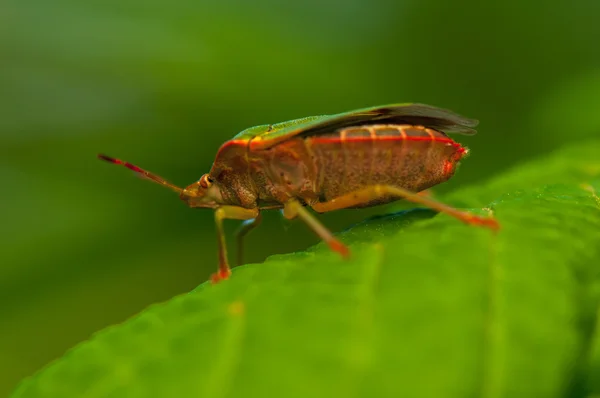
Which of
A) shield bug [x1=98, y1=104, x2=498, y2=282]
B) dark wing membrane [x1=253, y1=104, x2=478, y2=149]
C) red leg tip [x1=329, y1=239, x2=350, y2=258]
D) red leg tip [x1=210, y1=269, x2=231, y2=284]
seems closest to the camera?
red leg tip [x1=329, y1=239, x2=350, y2=258]

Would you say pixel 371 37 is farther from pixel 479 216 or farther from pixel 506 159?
pixel 479 216

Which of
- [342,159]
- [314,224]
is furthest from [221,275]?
[342,159]

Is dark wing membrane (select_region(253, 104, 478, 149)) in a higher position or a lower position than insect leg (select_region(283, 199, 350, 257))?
higher

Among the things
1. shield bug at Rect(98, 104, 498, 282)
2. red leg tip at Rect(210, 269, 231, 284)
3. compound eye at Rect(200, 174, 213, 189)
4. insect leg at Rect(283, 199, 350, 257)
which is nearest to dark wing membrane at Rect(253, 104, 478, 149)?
shield bug at Rect(98, 104, 498, 282)

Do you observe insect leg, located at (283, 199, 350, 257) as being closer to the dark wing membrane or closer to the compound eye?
the dark wing membrane

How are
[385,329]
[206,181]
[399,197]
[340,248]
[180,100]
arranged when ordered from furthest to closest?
1. [180,100]
2. [206,181]
3. [399,197]
4. [340,248]
5. [385,329]

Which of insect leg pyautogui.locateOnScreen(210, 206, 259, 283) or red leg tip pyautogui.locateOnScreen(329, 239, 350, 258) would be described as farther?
insect leg pyautogui.locateOnScreen(210, 206, 259, 283)

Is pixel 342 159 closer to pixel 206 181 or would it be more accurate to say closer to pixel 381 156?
pixel 381 156

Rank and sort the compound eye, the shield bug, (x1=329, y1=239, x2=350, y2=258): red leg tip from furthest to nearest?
1. the compound eye
2. the shield bug
3. (x1=329, y1=239, x2=350, y2=258): red leg tip
